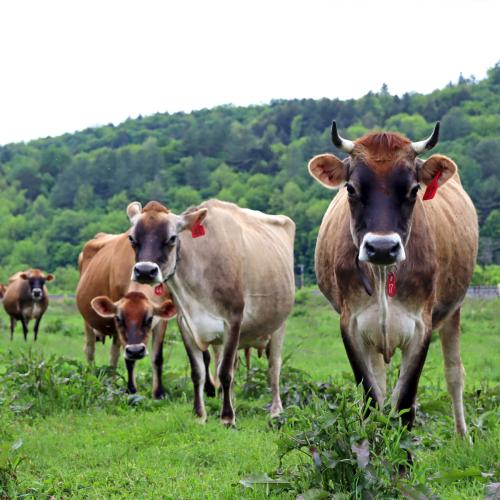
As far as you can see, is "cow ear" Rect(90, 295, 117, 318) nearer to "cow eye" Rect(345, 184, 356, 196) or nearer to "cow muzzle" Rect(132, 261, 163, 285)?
"cow muzzle" Rect(132, 261, 163, 285)

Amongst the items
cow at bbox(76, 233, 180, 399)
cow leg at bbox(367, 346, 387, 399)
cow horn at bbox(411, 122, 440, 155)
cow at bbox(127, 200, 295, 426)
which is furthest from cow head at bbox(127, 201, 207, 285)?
cow horn at bbox(411, 122, 440, 155)

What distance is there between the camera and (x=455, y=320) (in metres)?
6.59

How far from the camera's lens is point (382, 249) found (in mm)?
4586

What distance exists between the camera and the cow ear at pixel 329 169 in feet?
17.4

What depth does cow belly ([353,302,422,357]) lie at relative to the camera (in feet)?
17.1

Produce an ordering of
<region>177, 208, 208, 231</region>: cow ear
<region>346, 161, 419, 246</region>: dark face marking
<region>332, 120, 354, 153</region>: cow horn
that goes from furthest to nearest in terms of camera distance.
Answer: <region>177, 208, 208, 231</region>: cow ear < <region>332, 120, 354, 153</region>: cow horn < <region>346, 161, 419, 246</region>: dark face marking

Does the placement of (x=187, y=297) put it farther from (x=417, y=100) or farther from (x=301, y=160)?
(x=417, y=100)

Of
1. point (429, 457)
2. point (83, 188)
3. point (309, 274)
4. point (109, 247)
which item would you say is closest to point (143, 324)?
point (109, 247)

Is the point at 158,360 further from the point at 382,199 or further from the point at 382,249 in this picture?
the point at 382,249

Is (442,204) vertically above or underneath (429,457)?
above

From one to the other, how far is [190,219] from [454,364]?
3.09 metres

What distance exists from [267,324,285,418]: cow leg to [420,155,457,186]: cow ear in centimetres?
388

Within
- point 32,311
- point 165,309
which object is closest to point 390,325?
point 165,309

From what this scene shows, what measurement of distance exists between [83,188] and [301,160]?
2609 cm
